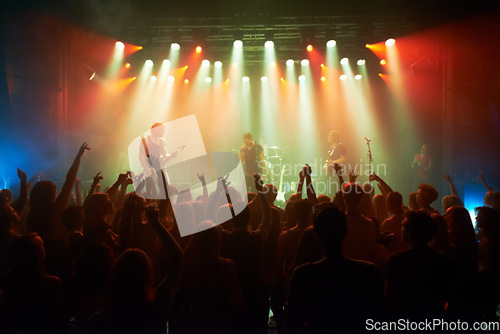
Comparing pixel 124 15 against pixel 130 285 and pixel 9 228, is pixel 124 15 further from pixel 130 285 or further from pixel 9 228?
pixel 130 285

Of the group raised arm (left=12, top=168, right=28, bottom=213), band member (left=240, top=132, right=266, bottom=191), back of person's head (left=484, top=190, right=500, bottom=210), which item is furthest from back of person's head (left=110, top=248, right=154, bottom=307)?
band member (left=240, top=132, right=266, bottom=191)

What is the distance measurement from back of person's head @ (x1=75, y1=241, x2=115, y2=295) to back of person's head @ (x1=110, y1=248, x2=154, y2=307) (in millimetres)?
467

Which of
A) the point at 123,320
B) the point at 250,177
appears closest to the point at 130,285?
the point at 123,320

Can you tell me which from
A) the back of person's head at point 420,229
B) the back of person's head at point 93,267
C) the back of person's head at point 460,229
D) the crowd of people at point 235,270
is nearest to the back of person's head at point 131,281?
the crowd of people at point 235,270


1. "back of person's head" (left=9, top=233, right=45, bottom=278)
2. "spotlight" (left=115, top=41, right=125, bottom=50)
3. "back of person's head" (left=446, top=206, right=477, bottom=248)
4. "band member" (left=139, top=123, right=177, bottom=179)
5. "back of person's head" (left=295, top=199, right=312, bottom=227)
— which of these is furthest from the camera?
"spotlight" (left=115, top=41, right=125, bottom=50)

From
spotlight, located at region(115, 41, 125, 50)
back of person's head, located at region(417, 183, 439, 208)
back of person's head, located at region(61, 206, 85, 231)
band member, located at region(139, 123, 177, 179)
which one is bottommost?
back of person's head, located at region(61, 206, 85, 231)

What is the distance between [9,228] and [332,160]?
8.67 m

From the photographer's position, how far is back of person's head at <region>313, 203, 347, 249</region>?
71.9 inches

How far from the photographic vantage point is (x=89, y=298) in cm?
245

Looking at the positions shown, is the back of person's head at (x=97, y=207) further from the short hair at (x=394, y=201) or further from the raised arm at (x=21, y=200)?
the short hair at (x=394, y=201)

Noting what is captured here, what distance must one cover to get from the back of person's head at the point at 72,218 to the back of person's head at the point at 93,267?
890 mm

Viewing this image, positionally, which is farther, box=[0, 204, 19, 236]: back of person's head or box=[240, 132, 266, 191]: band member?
box=[240, 132, 266, 191]: band member

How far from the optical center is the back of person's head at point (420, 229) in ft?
7.09

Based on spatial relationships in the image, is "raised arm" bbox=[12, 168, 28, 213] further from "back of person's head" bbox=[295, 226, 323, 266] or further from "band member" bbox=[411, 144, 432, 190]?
"band member" bbox=[411, 144, 432, 190]
